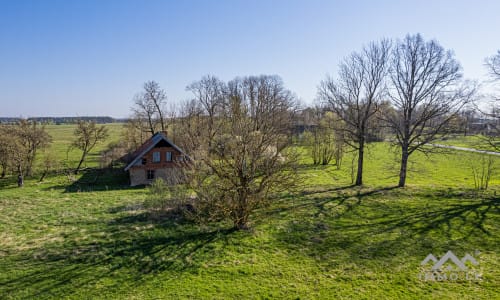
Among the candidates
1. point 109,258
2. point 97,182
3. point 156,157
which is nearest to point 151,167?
point 156,157

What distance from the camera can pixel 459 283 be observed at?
9703 millimetres

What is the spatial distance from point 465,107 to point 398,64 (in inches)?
223

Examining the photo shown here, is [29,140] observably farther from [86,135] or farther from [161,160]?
[161,160]

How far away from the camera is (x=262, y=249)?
1235cm

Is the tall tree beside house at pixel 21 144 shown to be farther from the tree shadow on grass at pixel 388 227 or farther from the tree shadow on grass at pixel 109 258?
the tree shadow on grass at pixel 388 227

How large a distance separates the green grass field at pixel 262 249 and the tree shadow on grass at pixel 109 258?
0.16 ft

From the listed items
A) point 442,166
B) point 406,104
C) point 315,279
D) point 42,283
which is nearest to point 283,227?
point 315,279

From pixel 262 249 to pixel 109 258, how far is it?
6.43 metres

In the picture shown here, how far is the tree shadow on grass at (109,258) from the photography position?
376 inches

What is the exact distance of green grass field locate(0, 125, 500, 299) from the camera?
367 inches

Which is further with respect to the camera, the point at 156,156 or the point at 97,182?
the point at 97,182

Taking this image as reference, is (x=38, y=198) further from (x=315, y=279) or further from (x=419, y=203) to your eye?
(x=419, y=203)

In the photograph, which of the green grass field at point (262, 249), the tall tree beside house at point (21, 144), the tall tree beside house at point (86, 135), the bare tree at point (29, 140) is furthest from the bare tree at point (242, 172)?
the tall tree beside house at point (86, 135)

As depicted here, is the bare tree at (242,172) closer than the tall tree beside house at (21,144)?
Yes
